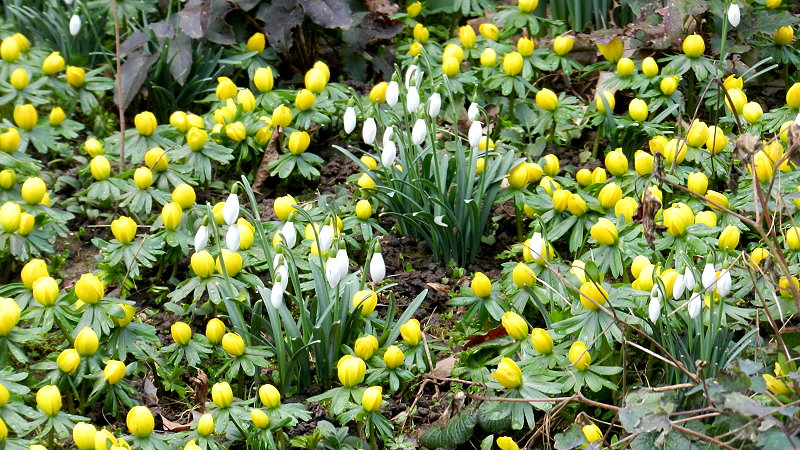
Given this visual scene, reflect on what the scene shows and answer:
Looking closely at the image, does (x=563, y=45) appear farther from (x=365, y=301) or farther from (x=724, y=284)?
(x=724, y=284)

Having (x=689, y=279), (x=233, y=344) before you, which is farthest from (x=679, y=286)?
(x=233, y=344)

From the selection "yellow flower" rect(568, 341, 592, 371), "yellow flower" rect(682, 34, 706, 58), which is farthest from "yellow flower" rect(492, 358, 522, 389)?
"yellow flower" rect(682, 34, 706, 58)

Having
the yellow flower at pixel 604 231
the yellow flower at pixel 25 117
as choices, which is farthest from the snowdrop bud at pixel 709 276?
the yellow flower at pixel 25 117

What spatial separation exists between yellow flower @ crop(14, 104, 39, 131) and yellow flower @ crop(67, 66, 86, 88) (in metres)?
0.27

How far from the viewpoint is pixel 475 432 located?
106 inches

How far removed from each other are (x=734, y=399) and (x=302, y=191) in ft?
7.11

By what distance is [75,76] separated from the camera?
12.8 feet

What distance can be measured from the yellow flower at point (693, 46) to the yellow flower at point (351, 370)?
5.89 feet

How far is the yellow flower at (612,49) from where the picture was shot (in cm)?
375

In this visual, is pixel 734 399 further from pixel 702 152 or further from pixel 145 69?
pixel 145 69

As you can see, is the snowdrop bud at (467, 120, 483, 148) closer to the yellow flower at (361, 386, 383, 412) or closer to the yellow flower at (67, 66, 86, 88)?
the yellow flower at (361, 386, 383, 412)

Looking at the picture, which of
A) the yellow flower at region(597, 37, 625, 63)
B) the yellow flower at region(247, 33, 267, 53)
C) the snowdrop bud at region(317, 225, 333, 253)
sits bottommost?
the yellow flower at region(597, 37, 625, 63)

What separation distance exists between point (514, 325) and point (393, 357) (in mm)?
338

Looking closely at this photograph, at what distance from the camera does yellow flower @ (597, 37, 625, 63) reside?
12.3 ft
